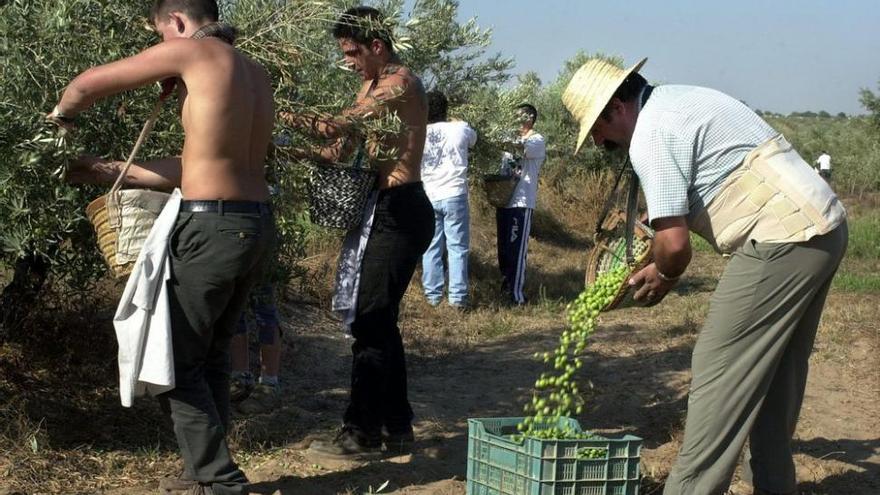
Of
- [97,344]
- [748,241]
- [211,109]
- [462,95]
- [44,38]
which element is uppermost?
[462,95]

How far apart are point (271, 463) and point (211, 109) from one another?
205 cm

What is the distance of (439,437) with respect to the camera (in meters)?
6.10

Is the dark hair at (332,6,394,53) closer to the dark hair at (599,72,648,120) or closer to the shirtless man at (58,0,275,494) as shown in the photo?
the shirtless man at (58,0,275,494)

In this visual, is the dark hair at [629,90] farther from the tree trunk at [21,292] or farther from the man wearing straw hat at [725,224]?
the tree trunk at [21,292]

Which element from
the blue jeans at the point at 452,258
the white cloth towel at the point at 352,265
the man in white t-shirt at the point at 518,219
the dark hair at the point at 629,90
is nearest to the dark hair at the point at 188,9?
the white cloth towel at the point at 352,265

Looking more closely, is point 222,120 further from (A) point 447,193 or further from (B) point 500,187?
(B) point 500,187

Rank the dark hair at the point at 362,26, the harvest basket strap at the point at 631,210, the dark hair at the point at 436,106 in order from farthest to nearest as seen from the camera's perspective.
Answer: the dark hair at the point at 436,106 → the dark hair at the point at 362,26 → the harvest basket strap at the point at 631,210

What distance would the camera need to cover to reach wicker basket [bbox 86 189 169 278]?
436cm

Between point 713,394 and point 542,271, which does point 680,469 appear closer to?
point 713,394

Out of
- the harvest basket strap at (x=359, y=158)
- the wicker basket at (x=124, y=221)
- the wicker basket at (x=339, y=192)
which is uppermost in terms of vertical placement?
the harvest basket strap at (x=359, y=158)

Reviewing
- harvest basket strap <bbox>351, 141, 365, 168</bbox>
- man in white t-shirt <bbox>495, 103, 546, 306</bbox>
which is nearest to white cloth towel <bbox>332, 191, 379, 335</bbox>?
harvest basket strap <bbox>351, 141, 365, 168</bbox>

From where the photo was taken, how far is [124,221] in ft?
14.3

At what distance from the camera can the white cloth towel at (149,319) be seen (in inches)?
167

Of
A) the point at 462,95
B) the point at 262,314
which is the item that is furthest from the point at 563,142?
the point at 262,314
